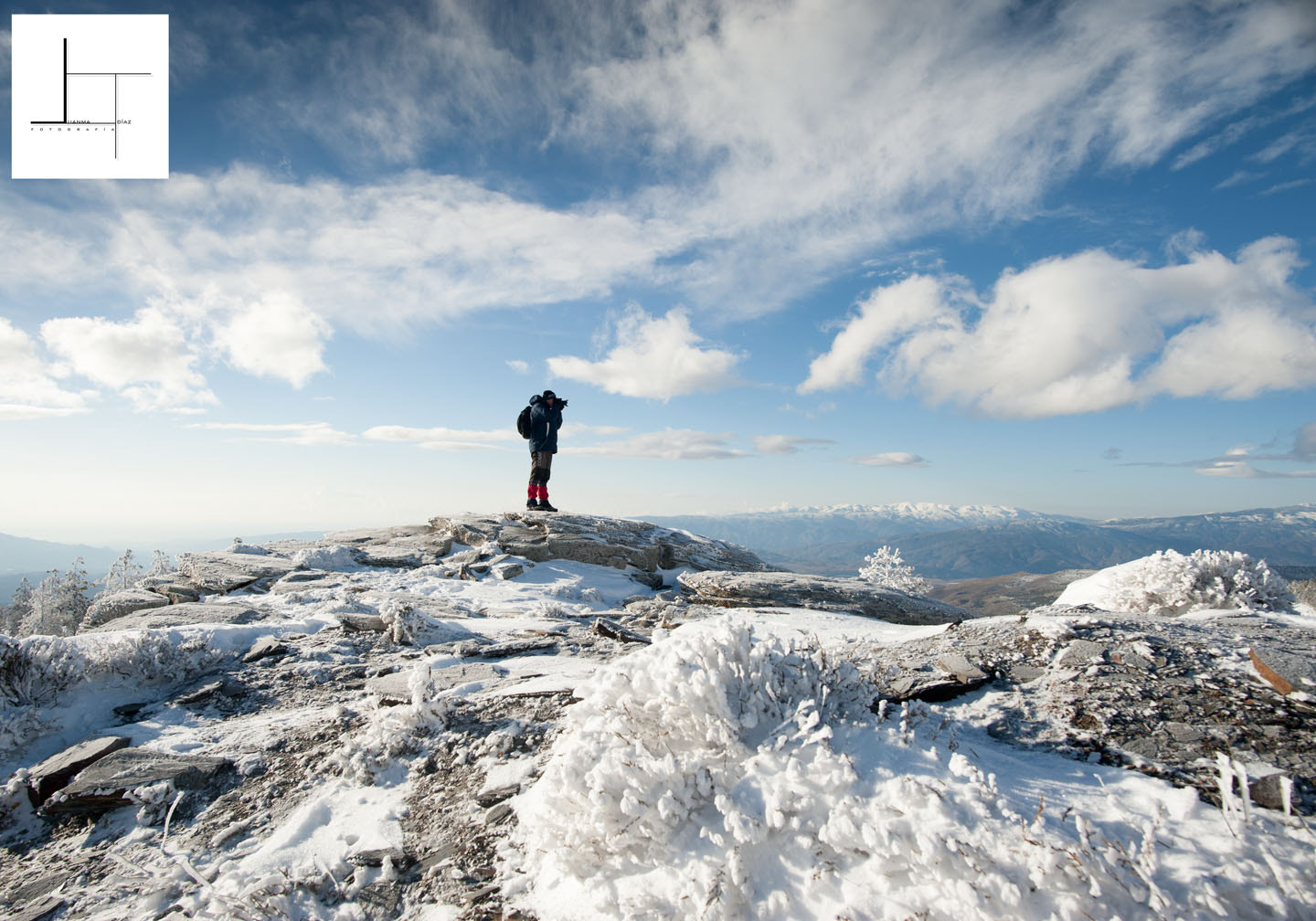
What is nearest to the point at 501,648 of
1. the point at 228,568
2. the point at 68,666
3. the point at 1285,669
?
the point at 68,666

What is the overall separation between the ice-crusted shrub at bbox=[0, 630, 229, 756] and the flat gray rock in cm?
918

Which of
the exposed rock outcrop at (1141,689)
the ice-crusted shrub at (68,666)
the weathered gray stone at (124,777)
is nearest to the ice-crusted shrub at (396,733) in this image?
the weathered gray stone at (124,777)

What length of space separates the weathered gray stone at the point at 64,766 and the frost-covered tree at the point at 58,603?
40.9 m

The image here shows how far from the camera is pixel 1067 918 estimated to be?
2070 mm

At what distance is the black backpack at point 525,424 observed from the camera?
18.4 m

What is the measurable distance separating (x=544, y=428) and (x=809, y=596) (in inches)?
387

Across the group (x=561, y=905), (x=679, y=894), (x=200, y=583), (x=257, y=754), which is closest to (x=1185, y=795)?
(x=679, y=894)

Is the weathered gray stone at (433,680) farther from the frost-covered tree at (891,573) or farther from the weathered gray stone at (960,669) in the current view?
the frost-covered tree at (891,573)

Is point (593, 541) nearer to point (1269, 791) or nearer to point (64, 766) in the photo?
point (64, 766)

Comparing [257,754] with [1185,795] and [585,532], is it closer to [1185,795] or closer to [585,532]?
[1185,795]

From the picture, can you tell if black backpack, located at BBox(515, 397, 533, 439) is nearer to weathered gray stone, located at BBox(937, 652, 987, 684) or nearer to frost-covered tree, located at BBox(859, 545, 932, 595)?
weathered gray stone, located at BBox(937, 652, 987, 684)

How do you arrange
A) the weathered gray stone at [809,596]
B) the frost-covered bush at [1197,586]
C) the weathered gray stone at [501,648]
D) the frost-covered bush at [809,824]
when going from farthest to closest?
the weathered gray stone at [809,596] < the frost-covered bush at [1197,586] < the weathered gray stone at [501,648] < the frost-covered bush at [809,824]

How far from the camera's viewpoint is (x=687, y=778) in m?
3.01

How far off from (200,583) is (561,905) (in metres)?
12.7
